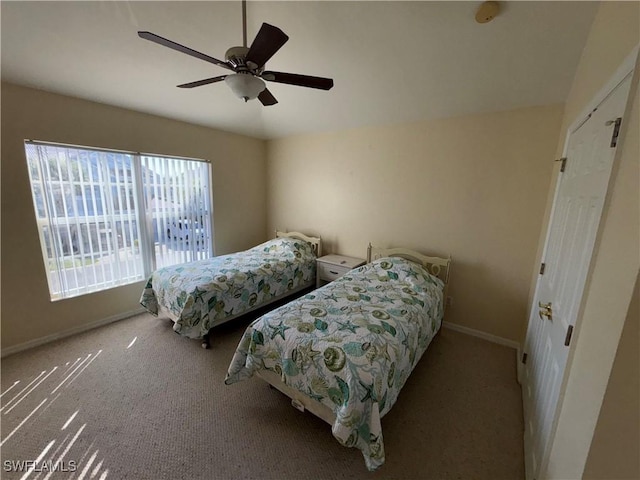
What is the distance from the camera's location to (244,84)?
148 cm

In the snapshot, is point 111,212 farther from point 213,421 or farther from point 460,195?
point 460,195

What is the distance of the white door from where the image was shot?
3.41 feet

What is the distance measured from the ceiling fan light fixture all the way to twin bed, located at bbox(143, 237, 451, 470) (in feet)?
4.78

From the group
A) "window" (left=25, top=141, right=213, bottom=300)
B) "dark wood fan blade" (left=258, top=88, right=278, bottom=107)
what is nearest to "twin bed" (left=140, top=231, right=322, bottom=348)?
"window" (left=25, top=141, right=213, bottom=300)

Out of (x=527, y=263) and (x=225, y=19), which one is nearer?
(x=225, y=19)

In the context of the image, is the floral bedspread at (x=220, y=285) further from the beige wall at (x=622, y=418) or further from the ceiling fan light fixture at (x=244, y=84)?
the beige wall at (x=622, y=418)

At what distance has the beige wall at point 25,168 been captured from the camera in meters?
2.24

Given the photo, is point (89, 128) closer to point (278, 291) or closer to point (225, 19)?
point (225, 19)

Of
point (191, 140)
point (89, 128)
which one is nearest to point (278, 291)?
point (191, 140)

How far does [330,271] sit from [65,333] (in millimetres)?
2898

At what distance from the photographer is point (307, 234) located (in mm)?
4078

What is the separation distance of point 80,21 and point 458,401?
3.85m

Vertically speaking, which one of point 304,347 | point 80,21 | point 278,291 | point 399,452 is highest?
point 80,21

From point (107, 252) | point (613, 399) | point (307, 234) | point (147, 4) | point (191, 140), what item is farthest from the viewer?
point (307, 234)
